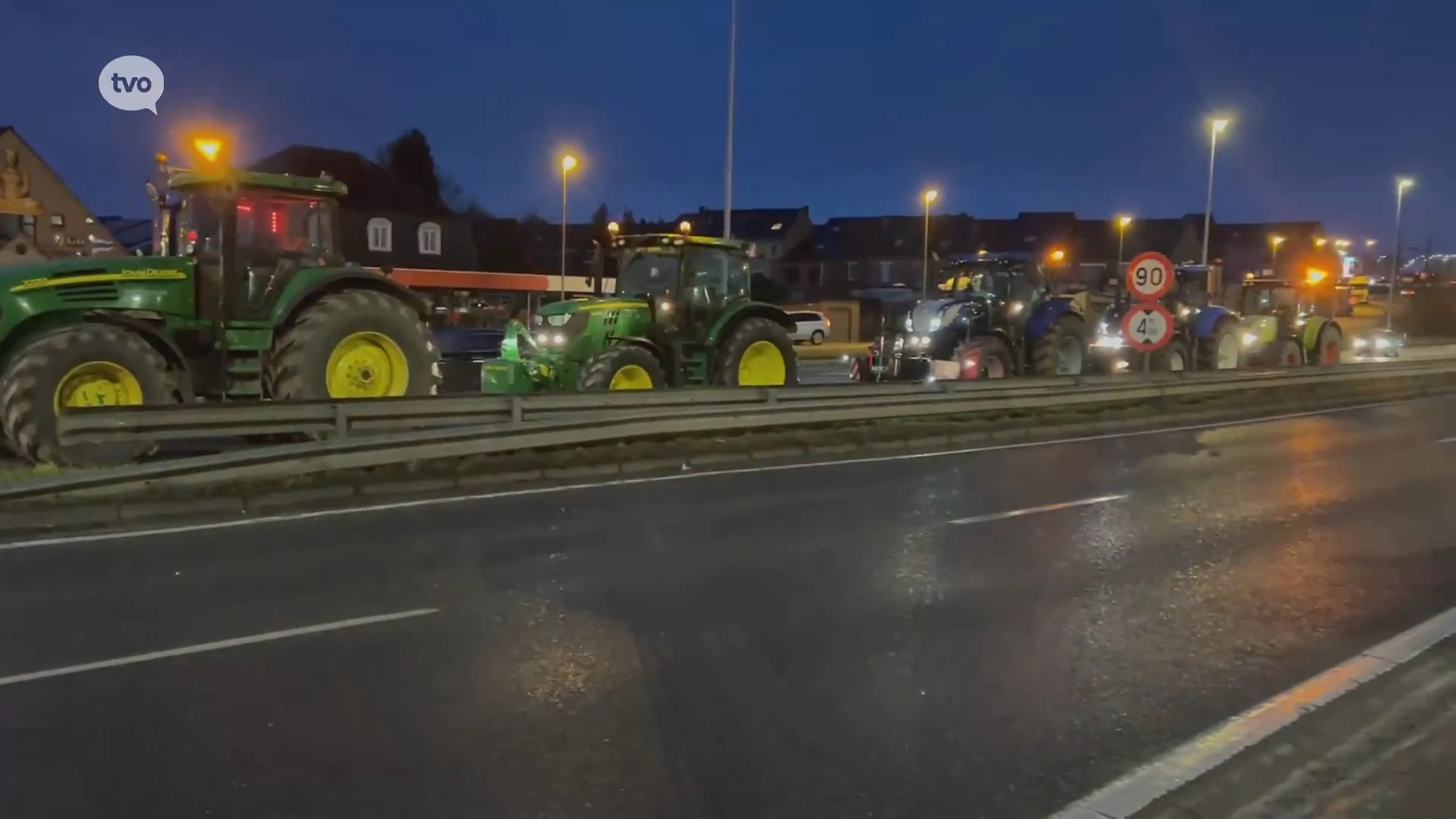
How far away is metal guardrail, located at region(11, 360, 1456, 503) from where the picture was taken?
1056 centimetres

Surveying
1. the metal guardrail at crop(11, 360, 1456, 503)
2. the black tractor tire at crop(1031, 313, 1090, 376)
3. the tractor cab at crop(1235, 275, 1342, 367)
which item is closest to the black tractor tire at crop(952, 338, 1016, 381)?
the black tractor tire at crop(1031, 313, 1090, 376)

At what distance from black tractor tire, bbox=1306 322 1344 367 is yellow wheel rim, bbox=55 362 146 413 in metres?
27.8

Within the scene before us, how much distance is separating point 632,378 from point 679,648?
9383 mm

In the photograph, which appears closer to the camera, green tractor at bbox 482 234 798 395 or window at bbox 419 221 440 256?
green tractor at bbox 482 234 798 395

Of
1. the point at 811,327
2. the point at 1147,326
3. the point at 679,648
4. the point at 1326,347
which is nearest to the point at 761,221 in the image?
the point at 811,327

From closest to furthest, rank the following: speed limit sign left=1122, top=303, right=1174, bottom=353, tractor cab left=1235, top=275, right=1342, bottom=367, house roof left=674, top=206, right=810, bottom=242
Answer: speed limit sign left=1122, top=303, right=1174, bottom=353 < tractor cab left=1235, top=275, right=1342, bottom=367 < house roof left=674, top=206, right=810, bottom=242

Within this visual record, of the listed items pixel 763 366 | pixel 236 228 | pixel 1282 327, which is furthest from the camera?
pixel 1282 327

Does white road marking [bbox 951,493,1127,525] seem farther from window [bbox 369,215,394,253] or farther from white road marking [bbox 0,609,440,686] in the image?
window [bbox 369,215,394,253]

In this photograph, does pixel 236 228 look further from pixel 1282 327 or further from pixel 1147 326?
pixel 1282 327

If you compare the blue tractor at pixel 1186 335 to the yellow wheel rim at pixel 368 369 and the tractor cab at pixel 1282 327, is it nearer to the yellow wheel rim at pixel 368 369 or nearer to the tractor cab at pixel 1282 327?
the tractor cab at pixel 1282 327

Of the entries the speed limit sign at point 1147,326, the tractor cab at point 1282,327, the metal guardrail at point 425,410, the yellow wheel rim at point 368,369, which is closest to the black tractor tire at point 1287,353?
the tractor cab at point 1282,327

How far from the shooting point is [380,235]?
48031mm

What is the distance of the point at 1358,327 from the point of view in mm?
55375

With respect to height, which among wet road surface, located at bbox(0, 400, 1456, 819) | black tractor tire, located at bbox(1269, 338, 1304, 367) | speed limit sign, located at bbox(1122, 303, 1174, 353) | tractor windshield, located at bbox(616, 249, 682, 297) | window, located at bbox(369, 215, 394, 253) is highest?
window, located at bbox(369, 215, 394, 253)
